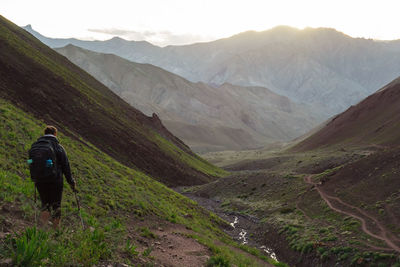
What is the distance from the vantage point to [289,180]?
4341 cm

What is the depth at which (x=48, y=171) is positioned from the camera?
8391 mm

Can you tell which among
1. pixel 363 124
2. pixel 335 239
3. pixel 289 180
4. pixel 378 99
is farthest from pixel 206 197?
pixel 378 99

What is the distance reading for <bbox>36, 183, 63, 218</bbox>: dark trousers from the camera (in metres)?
8.64

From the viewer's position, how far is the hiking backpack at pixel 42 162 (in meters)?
8.29

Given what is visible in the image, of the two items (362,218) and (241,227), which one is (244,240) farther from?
(362,218)

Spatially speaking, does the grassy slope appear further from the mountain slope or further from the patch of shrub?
the mountain slope

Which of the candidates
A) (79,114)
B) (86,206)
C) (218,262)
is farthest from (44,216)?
(79,114)

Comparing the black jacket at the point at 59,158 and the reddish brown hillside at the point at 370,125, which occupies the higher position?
the reddish brown hillside at the point at 370,125

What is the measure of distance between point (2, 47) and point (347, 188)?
5494 cm

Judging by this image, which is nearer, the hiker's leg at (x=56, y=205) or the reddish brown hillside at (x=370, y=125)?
the hiker's leg at (x=56, y=205)

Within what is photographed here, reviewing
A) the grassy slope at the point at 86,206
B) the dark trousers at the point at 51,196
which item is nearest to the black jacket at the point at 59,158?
the dark trousers at the point at 51,196

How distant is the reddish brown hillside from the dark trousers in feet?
200

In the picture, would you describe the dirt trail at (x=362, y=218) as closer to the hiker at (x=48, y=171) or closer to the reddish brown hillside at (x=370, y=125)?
the hiker at (x=48, y=171)

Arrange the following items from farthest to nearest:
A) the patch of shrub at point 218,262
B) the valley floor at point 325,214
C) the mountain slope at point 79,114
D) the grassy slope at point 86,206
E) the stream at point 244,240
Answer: the mountain slope at point 79,114, the stream at point 244,240, the valley floor at point 325,214, the patch of shrub at point 218,262, the grassy slope at point 86,206
